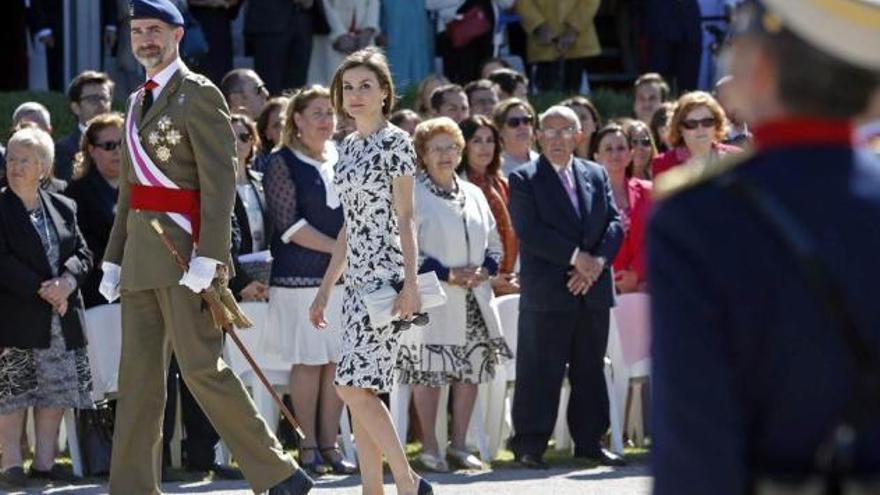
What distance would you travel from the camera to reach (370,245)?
8.55 meters

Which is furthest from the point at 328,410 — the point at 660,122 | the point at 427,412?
the point at 660,122

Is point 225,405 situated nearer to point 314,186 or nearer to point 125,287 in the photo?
point 125,287

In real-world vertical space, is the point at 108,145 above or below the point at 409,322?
above

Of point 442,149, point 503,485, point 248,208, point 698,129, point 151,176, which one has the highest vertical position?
point 698,129

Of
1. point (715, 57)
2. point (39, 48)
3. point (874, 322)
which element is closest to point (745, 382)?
point (874, 322)

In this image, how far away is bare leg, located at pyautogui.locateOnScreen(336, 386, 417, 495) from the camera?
8375mm

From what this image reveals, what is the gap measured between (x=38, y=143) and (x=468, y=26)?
6867 mm

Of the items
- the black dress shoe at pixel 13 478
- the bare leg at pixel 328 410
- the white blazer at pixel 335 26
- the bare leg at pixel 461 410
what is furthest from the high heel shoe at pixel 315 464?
the white blazer at pixel 335 26

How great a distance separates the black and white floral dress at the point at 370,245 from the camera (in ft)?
27.7

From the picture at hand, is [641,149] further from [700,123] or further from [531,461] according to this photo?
[531,461]

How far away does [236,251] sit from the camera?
1064 cm

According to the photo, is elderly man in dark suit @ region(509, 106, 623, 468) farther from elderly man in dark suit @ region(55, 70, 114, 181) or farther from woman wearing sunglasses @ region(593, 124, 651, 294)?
elderly man in dark suit @ region(55, 70, 114, 181)

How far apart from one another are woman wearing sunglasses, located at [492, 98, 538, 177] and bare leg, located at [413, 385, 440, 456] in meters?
1.75

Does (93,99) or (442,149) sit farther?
(93,99)
